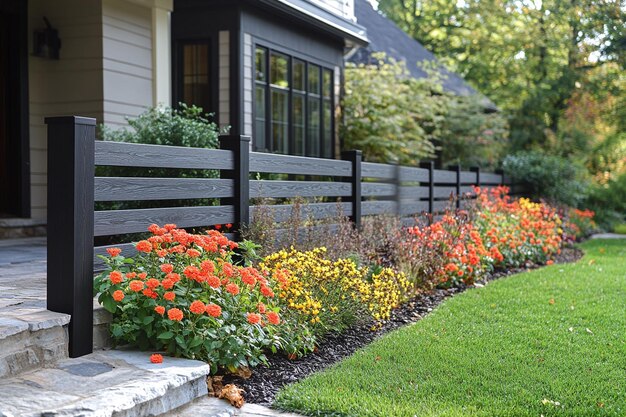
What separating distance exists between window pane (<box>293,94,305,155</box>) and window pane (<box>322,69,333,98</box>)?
751 millimetres

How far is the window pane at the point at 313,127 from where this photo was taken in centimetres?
1182

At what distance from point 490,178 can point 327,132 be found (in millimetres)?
3256

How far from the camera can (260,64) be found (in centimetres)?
Result: 1036

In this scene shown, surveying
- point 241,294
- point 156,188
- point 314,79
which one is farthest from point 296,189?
point 314,79

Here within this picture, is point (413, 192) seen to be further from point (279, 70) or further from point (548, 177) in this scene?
point (548, 177)

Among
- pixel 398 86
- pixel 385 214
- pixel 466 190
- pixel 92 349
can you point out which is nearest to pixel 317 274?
pixel 92 349

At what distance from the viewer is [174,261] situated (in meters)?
5.08

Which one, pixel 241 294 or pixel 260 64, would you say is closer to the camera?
pixel 241 294

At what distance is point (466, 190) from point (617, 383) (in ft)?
25.9

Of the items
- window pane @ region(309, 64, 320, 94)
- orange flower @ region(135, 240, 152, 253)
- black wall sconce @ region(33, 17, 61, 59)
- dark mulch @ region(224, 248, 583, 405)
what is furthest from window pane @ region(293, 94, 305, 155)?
orange flower @ region(135, 240, 152, 253)

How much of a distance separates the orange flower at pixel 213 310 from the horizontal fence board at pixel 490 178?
31.1 feet

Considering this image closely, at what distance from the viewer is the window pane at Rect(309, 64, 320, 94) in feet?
38.5

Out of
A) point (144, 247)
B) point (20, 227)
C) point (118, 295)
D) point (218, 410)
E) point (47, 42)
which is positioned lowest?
point (218, 410)

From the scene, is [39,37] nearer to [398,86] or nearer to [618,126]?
[398,86]
